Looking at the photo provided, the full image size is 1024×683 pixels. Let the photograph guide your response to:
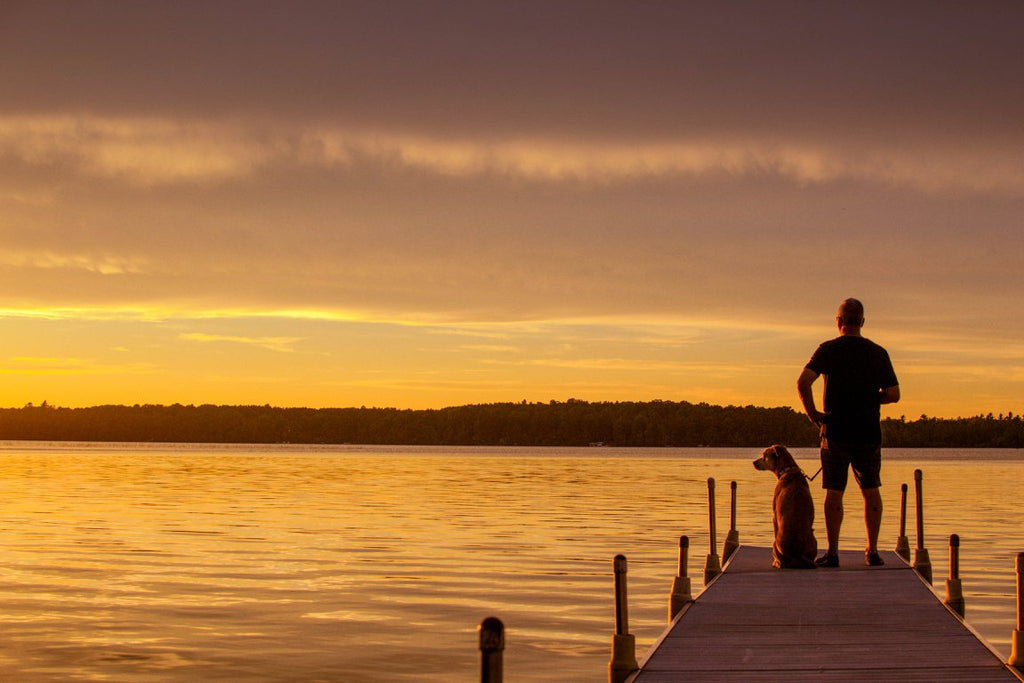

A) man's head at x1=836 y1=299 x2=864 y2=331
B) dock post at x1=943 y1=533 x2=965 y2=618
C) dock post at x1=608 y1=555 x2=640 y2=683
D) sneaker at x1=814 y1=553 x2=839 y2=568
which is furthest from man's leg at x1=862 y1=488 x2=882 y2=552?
dock post at x1=608 y1=555 x2=640 y2=683

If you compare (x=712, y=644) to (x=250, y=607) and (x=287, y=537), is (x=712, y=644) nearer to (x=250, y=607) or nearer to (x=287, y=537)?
(x=250, y=607)

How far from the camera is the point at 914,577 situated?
48.9 ft

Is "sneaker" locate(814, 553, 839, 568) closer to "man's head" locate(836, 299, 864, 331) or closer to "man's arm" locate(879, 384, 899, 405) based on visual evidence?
"man's arm" locate(879, 384, 899, 405)

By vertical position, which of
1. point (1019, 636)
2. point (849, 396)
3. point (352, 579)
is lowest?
point (352, 579)

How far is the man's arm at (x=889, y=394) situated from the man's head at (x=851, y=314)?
2.39ft

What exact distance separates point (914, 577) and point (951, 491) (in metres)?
44.9

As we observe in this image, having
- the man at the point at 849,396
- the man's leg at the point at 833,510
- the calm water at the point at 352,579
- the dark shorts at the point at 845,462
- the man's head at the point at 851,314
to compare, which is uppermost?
the man's head at the point at 851,314

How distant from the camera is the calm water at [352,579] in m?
15.2

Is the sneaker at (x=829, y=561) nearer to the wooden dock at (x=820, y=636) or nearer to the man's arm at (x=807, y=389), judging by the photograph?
the wooden dock at (x=820, y=636)

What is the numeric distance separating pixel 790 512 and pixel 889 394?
1.69 m

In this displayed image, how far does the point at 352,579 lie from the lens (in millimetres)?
22094

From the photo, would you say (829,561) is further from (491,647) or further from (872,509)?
(491,647)

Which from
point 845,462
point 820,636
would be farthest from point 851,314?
point 820,636

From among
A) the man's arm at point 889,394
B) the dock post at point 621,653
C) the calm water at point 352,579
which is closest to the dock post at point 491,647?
the dock post at point 621,653
